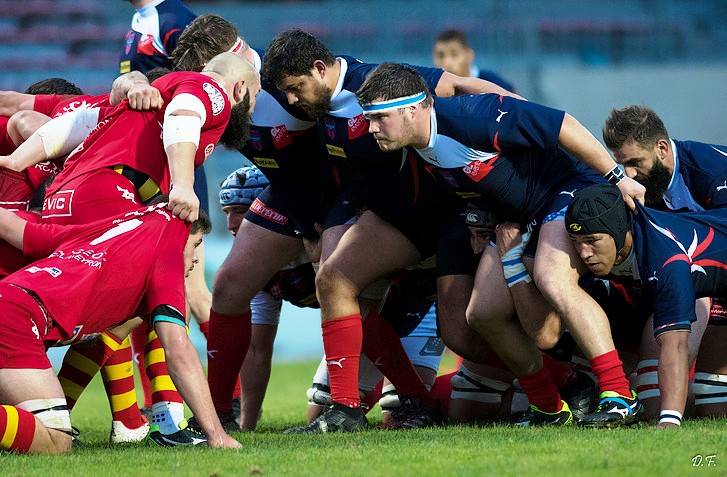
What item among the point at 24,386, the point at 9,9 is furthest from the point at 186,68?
the point at 9,9

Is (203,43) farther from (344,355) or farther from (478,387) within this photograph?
(478,387)

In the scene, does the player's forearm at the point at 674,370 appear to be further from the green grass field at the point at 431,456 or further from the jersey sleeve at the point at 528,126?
the jersey sleeve at the point at 528,126

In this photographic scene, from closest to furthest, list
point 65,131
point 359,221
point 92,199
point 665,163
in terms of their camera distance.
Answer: point 92,199 < point 65,131 < point 359,221 < point 665,163

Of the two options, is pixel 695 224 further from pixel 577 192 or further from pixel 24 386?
pixel 24 386

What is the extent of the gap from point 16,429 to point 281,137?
2425 mm

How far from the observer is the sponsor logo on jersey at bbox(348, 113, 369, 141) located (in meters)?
5.67

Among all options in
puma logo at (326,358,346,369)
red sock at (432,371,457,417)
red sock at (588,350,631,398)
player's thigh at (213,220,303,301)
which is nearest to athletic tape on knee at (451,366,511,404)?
red sock at (432,371,457,417)

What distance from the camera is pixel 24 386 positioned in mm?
4426

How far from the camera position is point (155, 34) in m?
7.40

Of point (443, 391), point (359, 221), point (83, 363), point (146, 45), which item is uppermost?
point (146, 45)

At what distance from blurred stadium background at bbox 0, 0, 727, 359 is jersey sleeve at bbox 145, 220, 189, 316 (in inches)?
514

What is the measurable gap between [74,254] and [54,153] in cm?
102

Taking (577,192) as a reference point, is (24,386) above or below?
below

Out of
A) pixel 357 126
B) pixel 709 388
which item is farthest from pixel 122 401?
pixel 709 388
